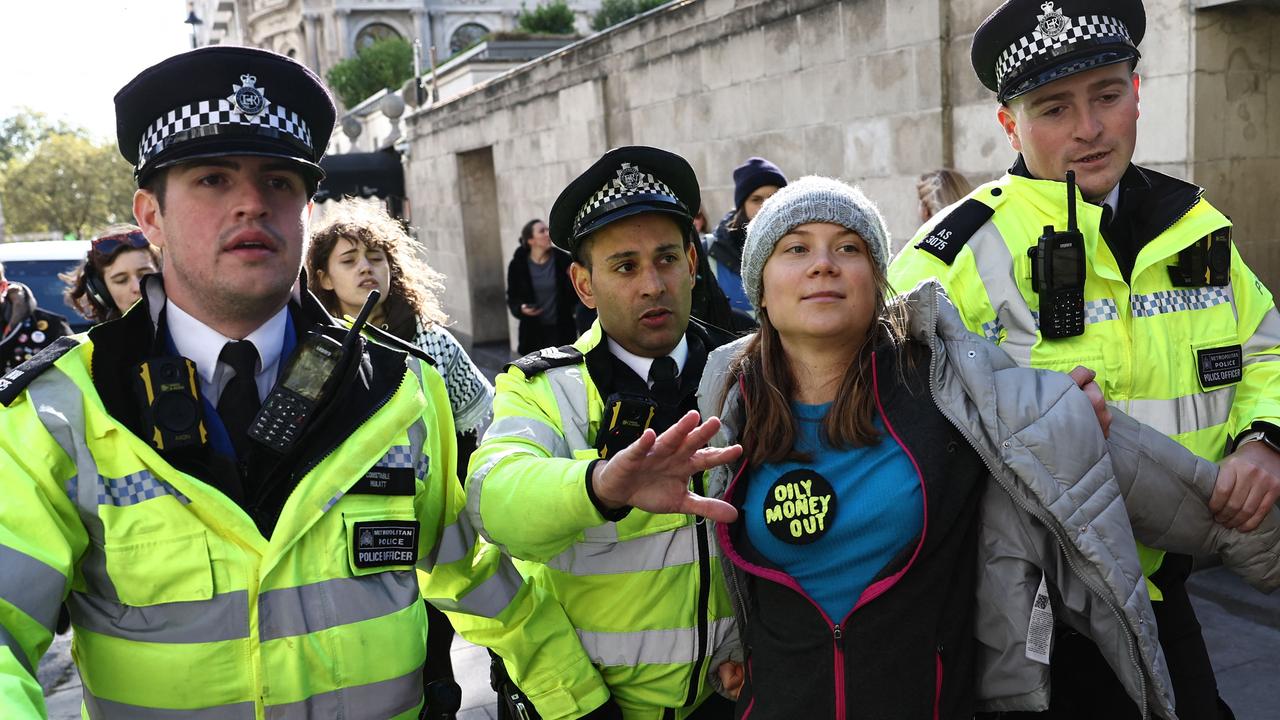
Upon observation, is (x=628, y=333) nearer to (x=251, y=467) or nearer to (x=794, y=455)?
(x=794, y=455)

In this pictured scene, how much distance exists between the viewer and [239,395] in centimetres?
187

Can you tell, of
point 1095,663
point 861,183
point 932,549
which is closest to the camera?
point 932,549

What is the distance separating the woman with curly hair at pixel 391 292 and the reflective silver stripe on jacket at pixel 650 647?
174 cm

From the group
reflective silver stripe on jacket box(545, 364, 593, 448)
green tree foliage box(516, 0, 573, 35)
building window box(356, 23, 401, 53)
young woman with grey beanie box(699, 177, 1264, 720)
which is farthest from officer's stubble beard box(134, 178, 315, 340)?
building window box(356, 23, 401, 53)

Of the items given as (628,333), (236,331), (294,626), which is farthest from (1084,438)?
(236,331)

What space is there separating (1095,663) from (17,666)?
2.06m

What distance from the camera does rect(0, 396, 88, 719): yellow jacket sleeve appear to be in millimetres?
1445

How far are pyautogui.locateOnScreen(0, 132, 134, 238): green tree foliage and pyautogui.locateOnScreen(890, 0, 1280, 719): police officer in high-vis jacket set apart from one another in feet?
172

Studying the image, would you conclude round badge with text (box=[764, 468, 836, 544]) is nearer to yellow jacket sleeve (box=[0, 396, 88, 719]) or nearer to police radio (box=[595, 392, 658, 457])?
police radio (box=[595, 392, 658, 457])

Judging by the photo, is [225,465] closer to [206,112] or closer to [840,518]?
[206,112]

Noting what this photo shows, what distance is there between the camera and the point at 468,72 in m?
18.2

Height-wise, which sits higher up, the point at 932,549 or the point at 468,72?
the point at 468,72

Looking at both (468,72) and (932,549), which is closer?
(932,549)

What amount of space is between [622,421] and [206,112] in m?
1.03
